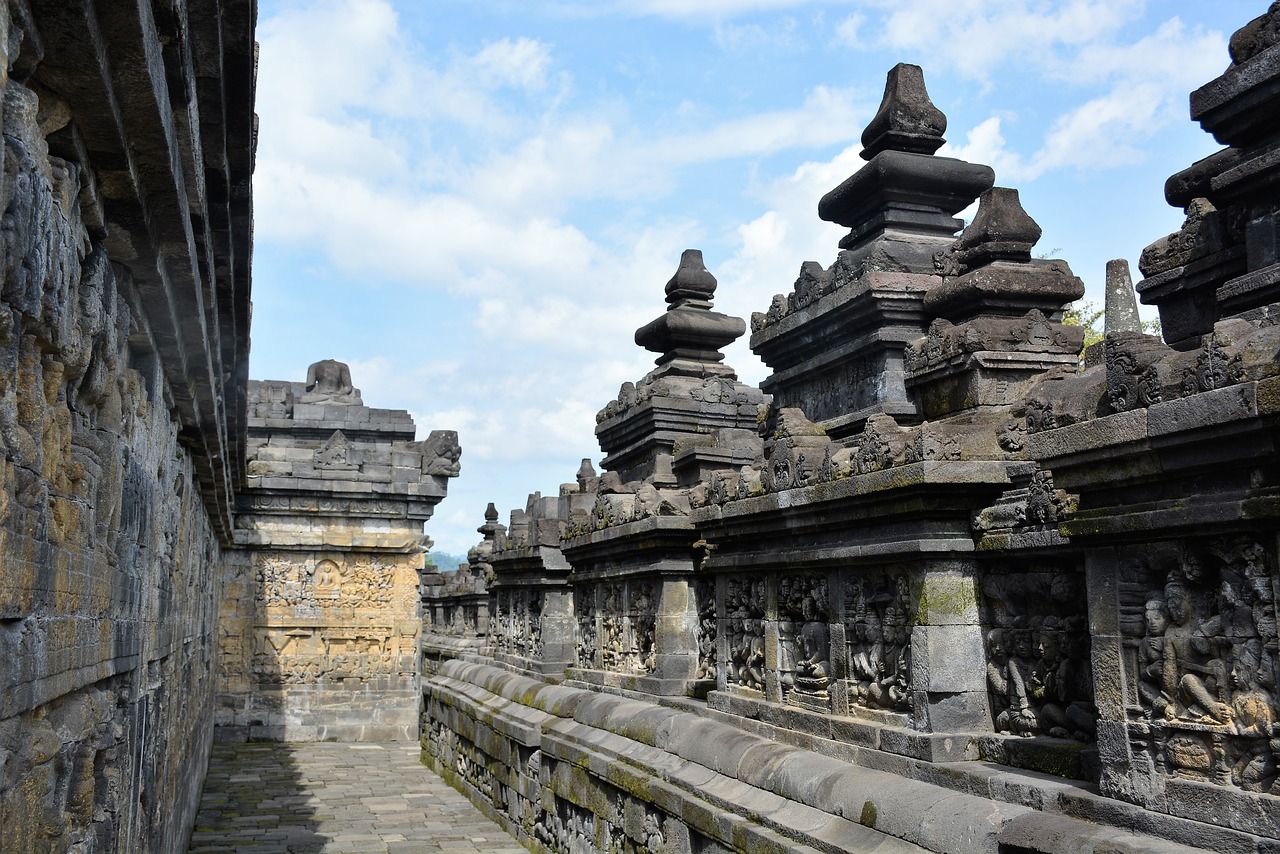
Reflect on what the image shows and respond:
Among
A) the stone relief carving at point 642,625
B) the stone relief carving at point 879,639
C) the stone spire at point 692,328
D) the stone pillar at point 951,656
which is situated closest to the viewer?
Result: the stone pillar at point 951,656

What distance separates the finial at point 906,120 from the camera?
7320 millimetres

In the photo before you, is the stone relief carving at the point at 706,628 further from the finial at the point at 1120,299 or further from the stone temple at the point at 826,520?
the finial at the point at 1120,299

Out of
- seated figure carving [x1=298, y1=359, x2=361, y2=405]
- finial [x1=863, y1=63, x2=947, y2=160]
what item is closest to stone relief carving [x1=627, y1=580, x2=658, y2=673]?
finial [x1=863, y1=63, x2=947, y2=160]

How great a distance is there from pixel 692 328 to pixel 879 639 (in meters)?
6.01

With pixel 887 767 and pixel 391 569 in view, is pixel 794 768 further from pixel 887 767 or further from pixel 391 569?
pixel 391 569

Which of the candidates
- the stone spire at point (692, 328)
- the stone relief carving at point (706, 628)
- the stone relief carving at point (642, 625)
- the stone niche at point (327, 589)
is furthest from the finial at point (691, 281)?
the stone niche at point (327, 589)

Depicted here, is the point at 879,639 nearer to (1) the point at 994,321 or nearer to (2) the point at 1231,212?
(1) the point at 994,321

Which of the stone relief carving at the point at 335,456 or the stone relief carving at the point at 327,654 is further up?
the stone relief carving at the point at 335,456

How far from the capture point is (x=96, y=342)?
3117 mm

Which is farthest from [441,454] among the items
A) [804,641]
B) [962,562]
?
[962,562]

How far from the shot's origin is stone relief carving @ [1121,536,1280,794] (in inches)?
122

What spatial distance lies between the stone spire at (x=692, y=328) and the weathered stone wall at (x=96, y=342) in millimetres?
5757

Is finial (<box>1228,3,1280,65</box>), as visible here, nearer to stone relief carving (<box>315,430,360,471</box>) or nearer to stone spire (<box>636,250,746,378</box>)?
stone spire (<box>636,250,746,378</box>)

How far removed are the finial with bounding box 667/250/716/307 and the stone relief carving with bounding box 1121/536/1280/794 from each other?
761 centimetres
